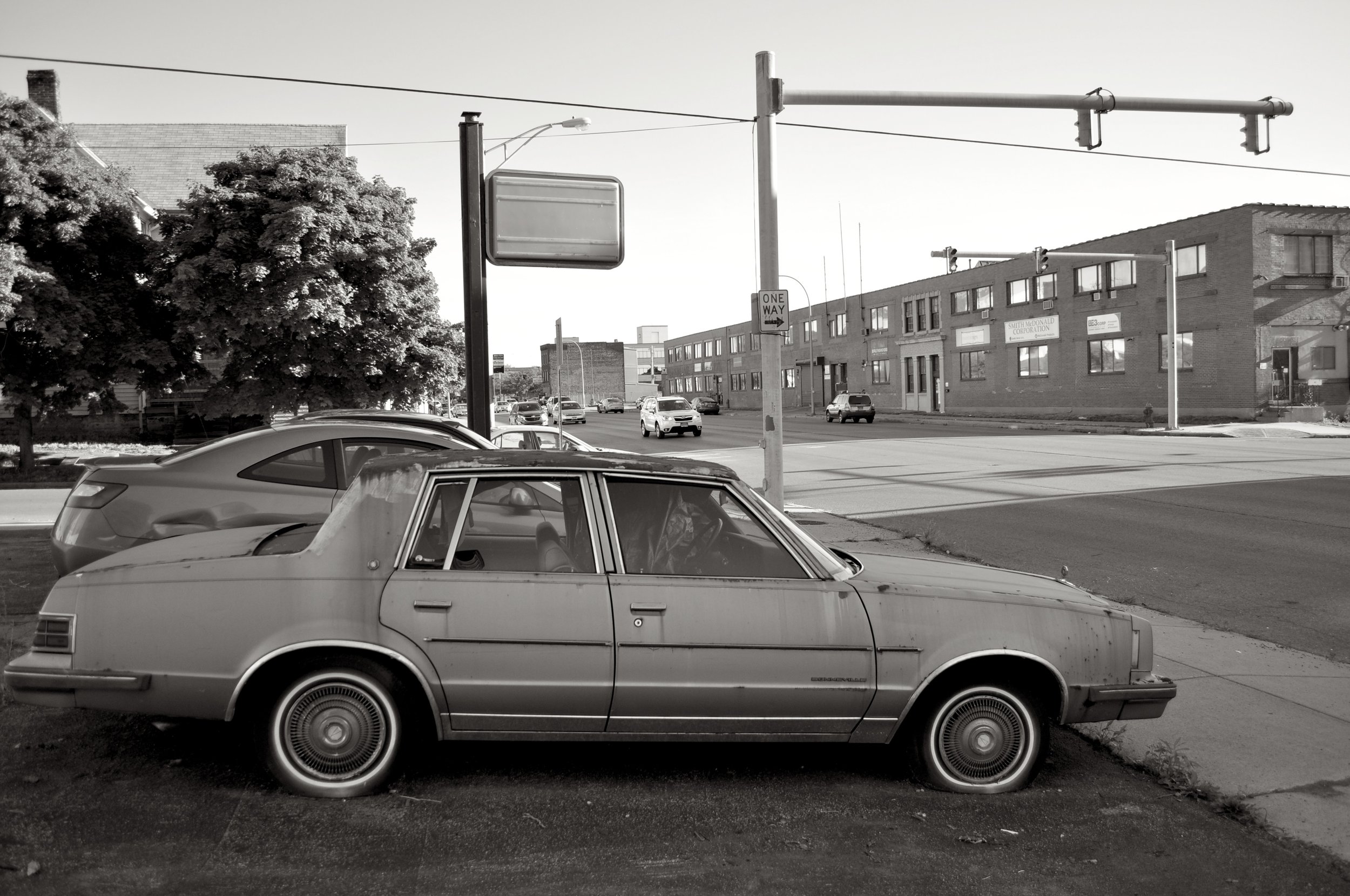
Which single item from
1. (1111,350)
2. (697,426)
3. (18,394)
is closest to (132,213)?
(18,394)

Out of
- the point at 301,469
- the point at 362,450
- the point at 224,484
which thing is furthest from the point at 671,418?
the point at 224,484

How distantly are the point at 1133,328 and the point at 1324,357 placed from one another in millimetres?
7894

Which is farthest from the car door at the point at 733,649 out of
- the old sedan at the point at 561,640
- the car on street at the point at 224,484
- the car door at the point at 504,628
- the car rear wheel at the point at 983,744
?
the car on street at the point at 224,484

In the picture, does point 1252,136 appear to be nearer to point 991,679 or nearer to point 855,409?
point 991,679

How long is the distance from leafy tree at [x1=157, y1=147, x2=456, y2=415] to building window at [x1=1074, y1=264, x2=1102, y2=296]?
33.2m

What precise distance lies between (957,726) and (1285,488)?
586 inches

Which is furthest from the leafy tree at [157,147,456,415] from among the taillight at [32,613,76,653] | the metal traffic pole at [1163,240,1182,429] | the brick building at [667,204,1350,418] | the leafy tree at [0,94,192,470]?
the brick building at [667,204,1350,418]

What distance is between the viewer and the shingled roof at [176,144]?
44.7 m

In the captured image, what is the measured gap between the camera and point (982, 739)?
4.45 m

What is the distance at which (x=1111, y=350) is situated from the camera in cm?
4669

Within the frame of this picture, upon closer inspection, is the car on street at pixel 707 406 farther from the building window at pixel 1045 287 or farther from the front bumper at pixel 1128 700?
the front bumper at pixel 1128 700

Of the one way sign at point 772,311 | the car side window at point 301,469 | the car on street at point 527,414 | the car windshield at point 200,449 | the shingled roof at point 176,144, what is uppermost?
the shingled roof at point 176,144

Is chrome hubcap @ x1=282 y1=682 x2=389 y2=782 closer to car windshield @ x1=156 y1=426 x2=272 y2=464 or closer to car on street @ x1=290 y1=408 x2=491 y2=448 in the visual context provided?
car windshield @ x1=156 y1=426 x2=272 y2=464

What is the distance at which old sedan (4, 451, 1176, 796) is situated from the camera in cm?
418
